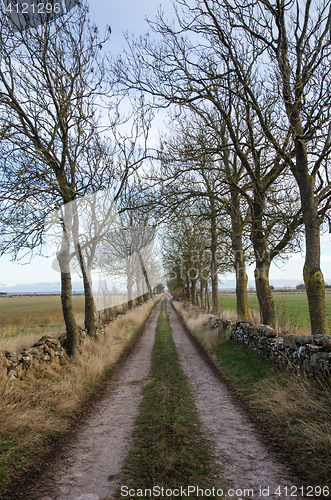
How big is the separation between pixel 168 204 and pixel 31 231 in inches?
173

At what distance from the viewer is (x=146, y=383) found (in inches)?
298

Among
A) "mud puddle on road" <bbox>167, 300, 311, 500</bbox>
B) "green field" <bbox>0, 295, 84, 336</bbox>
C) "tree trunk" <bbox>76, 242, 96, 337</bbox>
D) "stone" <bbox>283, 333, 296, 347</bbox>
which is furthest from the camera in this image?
"green field" <bbox>0, 295, 84, 336</bbox>

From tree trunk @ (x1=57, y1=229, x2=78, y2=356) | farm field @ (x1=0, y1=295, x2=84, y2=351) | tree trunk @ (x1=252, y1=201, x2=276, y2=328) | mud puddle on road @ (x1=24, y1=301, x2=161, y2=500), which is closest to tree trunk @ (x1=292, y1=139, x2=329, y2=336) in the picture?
tree trunk @ (x1=252, y1=201, x2=276, y2=328)

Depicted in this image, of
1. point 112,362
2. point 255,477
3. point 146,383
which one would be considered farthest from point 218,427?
point 112,362

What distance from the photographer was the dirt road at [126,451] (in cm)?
331

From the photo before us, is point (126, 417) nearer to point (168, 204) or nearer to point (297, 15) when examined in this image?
point (168, 204)

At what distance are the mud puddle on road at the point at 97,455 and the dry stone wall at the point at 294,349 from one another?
140 inches

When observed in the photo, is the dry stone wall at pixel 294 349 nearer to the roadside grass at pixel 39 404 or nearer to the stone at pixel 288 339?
the stone at pixel 288 339

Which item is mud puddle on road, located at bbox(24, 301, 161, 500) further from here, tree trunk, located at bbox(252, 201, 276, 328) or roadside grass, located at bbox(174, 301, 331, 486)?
tree trunk, located at bbox(252, 201, 276, 328)

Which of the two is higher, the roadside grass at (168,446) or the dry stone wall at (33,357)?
the dry stone wall at (33,357)

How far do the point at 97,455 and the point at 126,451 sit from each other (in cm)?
42

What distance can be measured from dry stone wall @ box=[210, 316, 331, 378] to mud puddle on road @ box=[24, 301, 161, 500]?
3548 millimetres

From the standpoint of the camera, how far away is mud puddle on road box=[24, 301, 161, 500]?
3332mm

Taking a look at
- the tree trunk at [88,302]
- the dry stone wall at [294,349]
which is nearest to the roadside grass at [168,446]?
the dry stone wall at [294,349]
